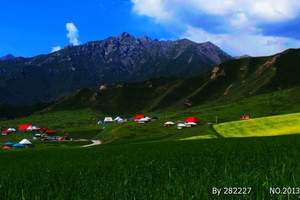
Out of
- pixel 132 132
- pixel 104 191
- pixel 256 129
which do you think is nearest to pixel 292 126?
pixel 256 129

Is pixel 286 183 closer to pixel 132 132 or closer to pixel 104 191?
pixel 104 191

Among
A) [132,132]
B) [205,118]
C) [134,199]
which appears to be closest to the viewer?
→ [134,199]

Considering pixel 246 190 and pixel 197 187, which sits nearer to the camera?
pixel 246 190

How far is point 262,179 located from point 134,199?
190 inches

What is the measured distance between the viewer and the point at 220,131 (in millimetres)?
108250

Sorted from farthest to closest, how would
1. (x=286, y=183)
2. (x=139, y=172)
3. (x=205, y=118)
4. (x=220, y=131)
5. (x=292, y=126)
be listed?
1. (x=205, y=118)
2. (x=220, y=131)
3. (x=292, y=126)
4. (x=139, y=172)
5. (x=286, y=183)

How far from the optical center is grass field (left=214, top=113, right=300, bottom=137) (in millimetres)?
101062

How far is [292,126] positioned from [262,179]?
88.0m

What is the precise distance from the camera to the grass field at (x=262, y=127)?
10106 cm

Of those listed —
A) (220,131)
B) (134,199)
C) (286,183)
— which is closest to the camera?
(134,199)

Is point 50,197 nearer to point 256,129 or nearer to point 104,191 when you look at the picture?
point 104,191

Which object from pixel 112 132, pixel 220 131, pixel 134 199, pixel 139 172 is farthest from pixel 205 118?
pixel 134 199

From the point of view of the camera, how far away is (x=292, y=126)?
4006 inches

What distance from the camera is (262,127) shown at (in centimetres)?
10600
